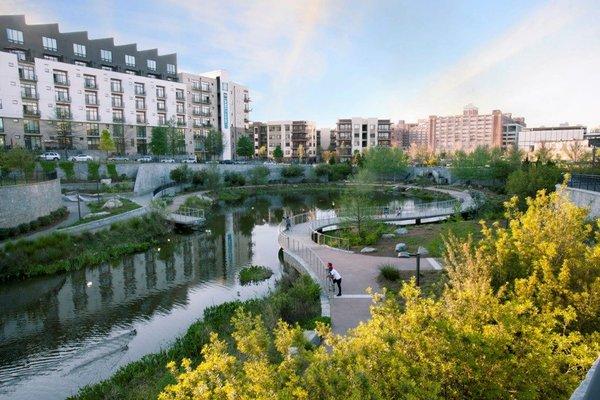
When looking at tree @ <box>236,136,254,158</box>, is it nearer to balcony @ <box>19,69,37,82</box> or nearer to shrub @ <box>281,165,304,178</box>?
shrub @ <box>281,165,304,178</box>

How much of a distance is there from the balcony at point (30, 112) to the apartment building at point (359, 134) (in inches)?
3037

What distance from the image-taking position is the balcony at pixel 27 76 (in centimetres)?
5547

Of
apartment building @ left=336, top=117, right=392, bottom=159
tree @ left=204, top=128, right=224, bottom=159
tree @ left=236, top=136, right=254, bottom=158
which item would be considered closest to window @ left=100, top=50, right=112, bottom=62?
tree @ left=204, top=128, right=224, bottom=159

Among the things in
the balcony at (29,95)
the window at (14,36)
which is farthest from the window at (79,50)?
the balcony at (29,95)

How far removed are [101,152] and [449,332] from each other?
6850cm

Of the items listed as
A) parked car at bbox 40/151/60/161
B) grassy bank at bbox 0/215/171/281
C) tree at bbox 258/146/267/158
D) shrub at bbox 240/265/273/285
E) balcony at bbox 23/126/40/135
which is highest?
balcony at bbox 23/126/40/135

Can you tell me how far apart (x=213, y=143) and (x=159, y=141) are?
13.0 m

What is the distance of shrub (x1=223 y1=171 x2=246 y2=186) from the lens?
6669 centimetres

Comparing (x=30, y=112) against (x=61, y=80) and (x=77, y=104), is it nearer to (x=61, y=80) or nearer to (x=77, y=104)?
(x=77, y=104)

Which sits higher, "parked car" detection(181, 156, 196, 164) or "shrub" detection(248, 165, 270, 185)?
"parked car" detection(181, 156, 196, 164)

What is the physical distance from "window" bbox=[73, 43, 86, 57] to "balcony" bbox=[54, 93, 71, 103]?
968 cm

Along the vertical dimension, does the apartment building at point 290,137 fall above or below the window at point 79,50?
below

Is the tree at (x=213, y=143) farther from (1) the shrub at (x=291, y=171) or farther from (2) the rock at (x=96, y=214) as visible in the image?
(2) the rock at (x=96, y=214)

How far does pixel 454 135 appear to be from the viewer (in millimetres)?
191750
